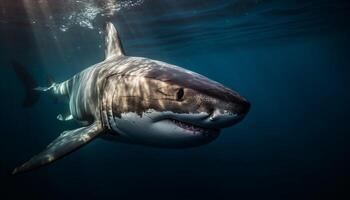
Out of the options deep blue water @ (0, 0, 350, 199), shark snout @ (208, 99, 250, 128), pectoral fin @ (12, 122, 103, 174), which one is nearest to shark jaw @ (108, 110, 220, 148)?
shark snout @ (208, 99, 250, 128)

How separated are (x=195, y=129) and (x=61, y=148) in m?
2.15

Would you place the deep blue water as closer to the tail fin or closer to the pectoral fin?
the tail fin

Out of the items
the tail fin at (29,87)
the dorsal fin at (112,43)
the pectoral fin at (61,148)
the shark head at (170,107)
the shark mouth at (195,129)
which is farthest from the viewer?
the tail fin at (29,87)

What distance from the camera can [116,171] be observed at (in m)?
18.2

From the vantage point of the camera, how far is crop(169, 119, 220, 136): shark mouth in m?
3.45

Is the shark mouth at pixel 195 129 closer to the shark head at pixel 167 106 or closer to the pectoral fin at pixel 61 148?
the shark head at pixel 167 106

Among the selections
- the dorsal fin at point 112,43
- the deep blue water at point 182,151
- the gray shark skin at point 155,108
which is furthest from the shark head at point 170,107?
the deep blue water at point 182,151

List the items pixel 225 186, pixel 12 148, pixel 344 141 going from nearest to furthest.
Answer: pixel 225 186 → pixel 344 141 → pixel 12 148

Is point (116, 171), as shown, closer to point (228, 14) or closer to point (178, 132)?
point (228, 14)

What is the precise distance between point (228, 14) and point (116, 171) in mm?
13025

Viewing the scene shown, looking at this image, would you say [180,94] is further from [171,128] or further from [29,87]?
[29,87]

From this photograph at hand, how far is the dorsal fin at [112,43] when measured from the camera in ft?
22.8

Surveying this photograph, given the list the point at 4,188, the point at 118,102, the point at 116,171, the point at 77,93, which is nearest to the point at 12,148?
the point at 4,188

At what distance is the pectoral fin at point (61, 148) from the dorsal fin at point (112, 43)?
2.60 m
